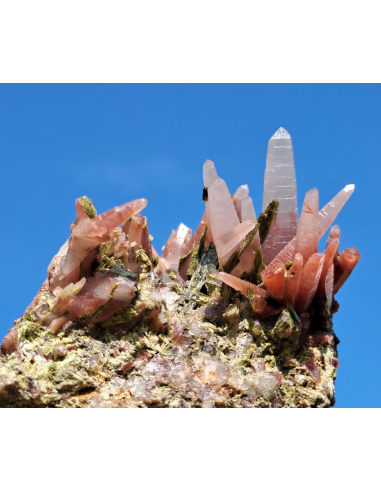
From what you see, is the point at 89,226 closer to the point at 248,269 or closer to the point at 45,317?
the point at 45,317

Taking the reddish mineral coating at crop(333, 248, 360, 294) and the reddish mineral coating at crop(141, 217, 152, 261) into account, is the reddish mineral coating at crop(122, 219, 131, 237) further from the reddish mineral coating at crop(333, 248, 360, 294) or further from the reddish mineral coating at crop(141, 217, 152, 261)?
the reddish mineral coating at crop(333, 248, 360, 294)

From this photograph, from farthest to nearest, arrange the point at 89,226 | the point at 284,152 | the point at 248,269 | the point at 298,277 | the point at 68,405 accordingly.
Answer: the point at 284,152
the point at 248,269
the point at 298,277
the point at 89,226
the point at 68,405

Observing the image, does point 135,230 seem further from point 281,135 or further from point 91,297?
point 281,135

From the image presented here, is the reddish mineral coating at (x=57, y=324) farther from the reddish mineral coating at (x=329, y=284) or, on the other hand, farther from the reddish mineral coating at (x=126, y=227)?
the reddish mineral coating at (x=329, y=284)

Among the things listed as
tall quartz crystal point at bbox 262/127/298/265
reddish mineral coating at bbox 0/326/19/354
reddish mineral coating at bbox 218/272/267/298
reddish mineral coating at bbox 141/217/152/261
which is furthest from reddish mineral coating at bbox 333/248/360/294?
reddish mineral coating at bbox 0/326/19/354

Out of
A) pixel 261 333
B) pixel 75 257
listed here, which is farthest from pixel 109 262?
pixel 261 333

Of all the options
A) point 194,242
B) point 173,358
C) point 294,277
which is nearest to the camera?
point 173,358

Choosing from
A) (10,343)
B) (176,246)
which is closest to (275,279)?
(176,246)
